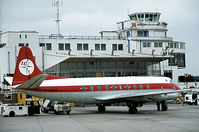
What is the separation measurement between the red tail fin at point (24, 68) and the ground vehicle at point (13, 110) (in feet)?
7.34

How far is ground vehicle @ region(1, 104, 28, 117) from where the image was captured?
34.2 m

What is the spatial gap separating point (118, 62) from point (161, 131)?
44.3m

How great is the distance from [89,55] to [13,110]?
2437 cm

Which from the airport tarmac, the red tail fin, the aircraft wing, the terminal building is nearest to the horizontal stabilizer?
the red tail fin

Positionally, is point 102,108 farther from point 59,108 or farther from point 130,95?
point 130,95

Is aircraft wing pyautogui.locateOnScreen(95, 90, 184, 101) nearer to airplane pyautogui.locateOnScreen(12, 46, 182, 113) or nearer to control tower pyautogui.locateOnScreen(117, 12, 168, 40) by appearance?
airplane pyautogui.locateOnScreen(12, 46, 182, 113)

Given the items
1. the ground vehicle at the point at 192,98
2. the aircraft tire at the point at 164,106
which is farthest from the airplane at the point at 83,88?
the ground vehicle at the point at 192,98

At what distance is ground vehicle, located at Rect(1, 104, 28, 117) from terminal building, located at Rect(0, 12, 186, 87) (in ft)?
66.6

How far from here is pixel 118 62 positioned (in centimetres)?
6438

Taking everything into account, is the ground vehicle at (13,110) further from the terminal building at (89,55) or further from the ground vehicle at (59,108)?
the terminal building at (89,55)

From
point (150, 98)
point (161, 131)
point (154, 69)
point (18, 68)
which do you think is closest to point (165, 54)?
point (154, 69)

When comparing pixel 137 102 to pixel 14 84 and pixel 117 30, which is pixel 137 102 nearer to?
pixel 14 84

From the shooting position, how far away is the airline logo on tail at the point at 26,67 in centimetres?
3425

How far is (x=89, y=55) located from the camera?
5712 centimetres
